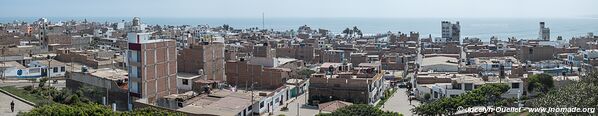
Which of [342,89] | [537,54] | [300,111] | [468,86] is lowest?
[300,111]

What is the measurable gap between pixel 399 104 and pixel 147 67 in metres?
9.55

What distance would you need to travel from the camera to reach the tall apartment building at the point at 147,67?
71.2ft

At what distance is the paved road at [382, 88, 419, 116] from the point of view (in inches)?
911

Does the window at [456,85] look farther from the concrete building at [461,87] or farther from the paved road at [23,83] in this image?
the paved road at [23,83]

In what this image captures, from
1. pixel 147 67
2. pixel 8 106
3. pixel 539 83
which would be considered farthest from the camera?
pixel 539 83

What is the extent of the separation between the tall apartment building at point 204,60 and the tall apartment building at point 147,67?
3.18 meters

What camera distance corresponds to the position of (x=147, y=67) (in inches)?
862

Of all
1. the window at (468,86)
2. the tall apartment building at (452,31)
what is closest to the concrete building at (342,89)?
the window at (468,86)

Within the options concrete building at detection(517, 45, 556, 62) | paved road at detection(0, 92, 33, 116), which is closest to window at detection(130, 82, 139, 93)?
paved road at detection(0, 92, 33, 116)

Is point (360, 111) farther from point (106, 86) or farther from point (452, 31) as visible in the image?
point (452, 31)

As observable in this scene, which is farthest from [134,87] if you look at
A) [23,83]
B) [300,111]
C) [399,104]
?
[399,104]

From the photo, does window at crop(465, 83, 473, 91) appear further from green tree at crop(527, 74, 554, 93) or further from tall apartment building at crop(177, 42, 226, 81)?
tall apartment building at crop(177, 42, 226, 81)

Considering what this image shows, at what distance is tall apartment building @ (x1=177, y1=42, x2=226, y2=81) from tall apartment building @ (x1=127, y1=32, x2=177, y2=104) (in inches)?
125

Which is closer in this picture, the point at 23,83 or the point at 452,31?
the point at 23,83
